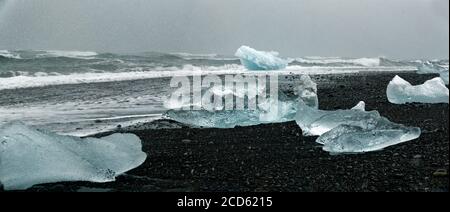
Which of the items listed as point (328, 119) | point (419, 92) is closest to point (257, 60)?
point (419, 92)

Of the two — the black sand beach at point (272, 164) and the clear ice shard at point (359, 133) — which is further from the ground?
the clear ice shard at point (359, 133)

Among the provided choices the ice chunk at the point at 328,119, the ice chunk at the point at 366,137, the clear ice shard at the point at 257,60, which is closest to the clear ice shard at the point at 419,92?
the ice chunk at the point at 328,119

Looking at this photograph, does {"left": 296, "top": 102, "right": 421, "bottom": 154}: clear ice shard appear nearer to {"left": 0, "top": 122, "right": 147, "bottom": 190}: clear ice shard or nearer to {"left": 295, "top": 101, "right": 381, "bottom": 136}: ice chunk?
{"left": 295, "top": 101, "right": 381, "bottom": 136}: ice chunk

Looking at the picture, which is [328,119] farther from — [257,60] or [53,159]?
[257,60]

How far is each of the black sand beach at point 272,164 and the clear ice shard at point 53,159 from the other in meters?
0.08

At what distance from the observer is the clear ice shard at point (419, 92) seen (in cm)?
594

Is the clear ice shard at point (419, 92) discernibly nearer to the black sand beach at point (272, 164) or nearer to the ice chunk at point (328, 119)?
the black sand beach at point (272, 164)

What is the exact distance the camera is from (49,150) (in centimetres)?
316

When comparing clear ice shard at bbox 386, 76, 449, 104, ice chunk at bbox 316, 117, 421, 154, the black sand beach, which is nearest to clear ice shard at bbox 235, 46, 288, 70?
clear ice shard at bbox 386, 76, 449, 104

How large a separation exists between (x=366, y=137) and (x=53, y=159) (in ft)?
7.91

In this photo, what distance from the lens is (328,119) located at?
173 inches

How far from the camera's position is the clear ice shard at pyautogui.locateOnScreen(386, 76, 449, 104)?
234 inches

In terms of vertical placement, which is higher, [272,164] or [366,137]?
[366,137]
